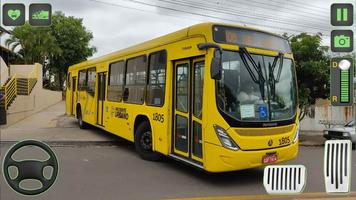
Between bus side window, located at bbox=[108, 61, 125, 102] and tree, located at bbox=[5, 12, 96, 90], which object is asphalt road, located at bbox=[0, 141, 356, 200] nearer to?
bus side window, located at bbox=[108, 61, 125, 102]

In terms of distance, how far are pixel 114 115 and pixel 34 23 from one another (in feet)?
18.9

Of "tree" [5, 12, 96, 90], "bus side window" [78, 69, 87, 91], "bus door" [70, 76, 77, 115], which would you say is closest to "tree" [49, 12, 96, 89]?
"tree" [5, 12, 96, 90]

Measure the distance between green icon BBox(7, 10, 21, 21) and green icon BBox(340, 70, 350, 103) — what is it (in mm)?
5490

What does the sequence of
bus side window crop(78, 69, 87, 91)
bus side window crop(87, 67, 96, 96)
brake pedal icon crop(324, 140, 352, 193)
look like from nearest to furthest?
brake pedal icon crop(324, 140, 352, 193) → bus side window crop(87, 67, 96, 96) → bus side window crop(78, 69, 87, 91)

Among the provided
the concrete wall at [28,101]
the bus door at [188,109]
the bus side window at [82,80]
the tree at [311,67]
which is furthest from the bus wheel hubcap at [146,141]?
the concrete wall at [28,101]

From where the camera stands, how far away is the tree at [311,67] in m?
16.1

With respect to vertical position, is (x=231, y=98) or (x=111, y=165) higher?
(x=231, y=98)

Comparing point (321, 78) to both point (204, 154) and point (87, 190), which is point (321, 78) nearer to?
point (204, 154)

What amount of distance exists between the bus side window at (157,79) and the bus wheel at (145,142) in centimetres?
71

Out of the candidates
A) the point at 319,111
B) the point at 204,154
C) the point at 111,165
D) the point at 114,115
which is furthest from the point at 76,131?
the point at 319,111

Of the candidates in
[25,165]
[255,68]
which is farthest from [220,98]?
[25,165]

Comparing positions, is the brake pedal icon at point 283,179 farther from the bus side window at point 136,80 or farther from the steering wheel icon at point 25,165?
the bus side window at point 136,80

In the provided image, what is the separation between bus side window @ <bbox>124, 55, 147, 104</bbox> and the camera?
1026 centimetres

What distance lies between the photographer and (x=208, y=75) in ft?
24.5
